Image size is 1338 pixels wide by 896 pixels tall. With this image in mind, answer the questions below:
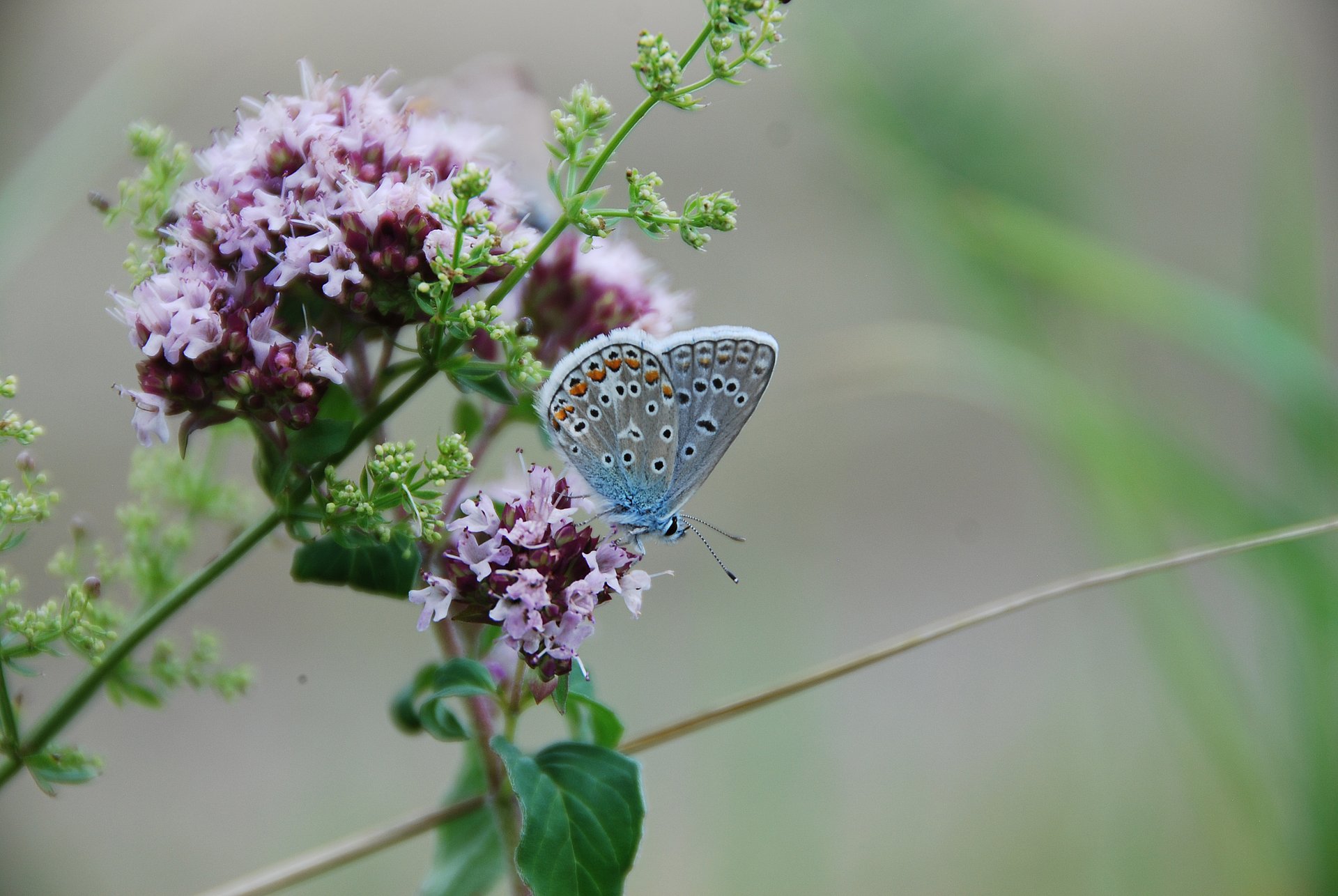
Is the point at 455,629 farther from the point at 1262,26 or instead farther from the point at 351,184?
the point at 1262,26

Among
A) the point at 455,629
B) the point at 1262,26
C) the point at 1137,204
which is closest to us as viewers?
the point at 455,629

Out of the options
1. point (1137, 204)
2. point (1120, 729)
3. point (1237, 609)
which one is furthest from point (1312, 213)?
point (1137, 204)

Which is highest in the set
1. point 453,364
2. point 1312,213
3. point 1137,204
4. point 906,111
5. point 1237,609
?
point 1137,204

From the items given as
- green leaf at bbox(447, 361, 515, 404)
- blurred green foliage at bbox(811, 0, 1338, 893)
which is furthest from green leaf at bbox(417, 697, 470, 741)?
blurred green foliage at bbox(811, 0, 1338, 893)

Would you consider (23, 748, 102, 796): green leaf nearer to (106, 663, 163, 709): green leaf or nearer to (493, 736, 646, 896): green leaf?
(106, 663, 163, 709): green leaf

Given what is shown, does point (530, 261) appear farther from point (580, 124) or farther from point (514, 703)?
point (514, 703)

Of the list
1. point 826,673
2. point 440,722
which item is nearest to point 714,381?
point 826,673
